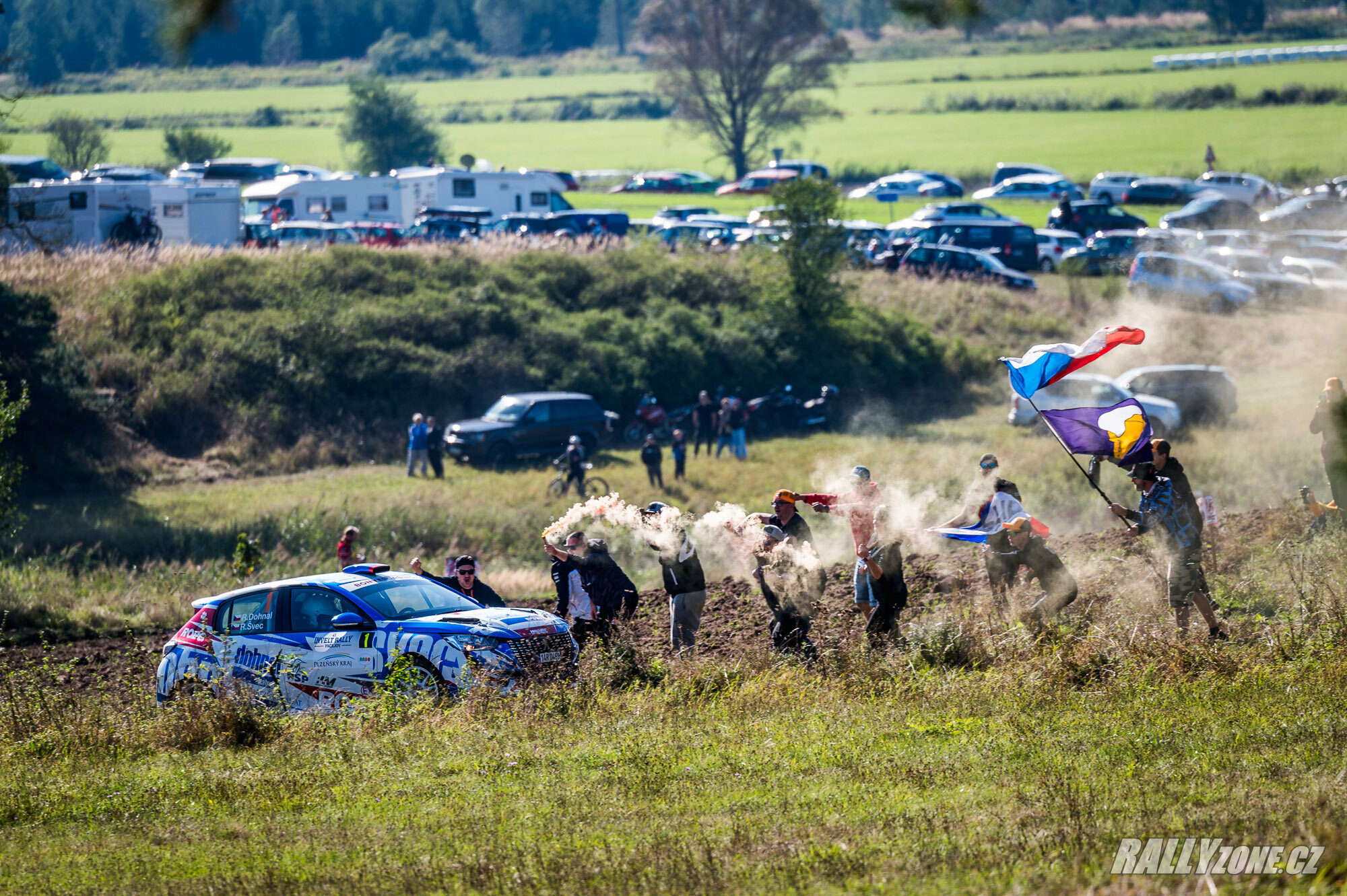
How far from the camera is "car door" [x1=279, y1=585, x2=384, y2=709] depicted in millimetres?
10617

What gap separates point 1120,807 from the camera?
642 centimetres

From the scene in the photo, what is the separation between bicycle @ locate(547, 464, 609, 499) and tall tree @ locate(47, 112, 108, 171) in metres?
55.5

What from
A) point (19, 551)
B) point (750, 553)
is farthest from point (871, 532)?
point (19, 551)

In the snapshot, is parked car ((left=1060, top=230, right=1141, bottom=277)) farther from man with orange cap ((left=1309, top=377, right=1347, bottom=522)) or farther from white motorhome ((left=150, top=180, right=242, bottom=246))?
man with orange cap ((left=1309, top=377, right=1347, bottom=522))

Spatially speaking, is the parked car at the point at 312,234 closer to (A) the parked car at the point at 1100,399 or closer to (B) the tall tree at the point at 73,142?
(A) the parked car at the point at 1100,399

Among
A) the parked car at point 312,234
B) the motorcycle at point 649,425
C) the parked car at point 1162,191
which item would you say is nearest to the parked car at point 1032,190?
the parked car at point 1162,191

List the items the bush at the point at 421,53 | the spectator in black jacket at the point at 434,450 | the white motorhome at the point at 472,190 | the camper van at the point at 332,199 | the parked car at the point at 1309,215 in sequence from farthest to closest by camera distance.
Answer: the parked car at the point at 1309,215 < the white motorhome at the point at 472,190 < the camper van at the point at 332,199 < the spectator in black jacket at the point at 434,450 < the bush at the point at 421,53

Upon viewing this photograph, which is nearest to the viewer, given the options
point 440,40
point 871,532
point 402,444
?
point 871,532

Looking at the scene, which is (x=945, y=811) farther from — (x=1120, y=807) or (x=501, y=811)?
(x=501, y=811)

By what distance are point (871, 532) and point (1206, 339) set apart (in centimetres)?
2910

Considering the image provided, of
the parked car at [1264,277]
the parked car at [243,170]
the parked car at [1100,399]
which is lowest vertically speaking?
the parked car at [1100,399]

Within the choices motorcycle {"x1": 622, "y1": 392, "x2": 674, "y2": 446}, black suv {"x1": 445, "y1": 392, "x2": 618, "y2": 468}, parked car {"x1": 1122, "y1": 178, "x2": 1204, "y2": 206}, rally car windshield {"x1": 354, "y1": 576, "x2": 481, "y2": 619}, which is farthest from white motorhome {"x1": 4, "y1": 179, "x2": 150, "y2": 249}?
parked car {"x1": 1122, "y1": 178, "x2": 1204, "y2": 206}

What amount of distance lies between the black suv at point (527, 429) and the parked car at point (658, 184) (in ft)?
131

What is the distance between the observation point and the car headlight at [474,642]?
1037cm
